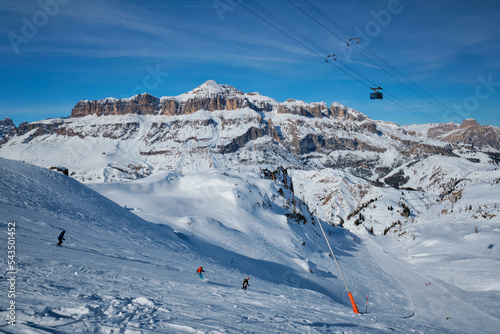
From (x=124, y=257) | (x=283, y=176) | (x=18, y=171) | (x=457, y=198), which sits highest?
(x=457, y=198)

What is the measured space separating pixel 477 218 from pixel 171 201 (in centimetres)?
10063

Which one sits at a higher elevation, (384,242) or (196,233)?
(384,242)

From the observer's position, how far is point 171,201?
55375 millimetres

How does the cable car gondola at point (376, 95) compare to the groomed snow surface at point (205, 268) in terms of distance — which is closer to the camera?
the groomed snow surface at point (205, 268)

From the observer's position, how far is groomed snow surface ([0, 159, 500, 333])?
32.6 ft

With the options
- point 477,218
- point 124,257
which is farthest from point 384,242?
point 124,257

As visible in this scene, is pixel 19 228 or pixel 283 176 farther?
pixel 283 176

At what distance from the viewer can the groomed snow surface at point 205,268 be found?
992 cm

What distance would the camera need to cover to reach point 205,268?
25.9 metres

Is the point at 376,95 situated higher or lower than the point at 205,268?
higher

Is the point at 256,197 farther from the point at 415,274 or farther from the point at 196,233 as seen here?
the point at 415,274

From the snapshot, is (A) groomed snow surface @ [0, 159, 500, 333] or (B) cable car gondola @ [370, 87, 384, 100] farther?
(B) cable car gondola @ [370, 87, 384, 100]

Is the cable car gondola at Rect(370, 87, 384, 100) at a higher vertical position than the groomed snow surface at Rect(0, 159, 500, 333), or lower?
higher

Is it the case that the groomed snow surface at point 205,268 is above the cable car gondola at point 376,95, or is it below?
below
